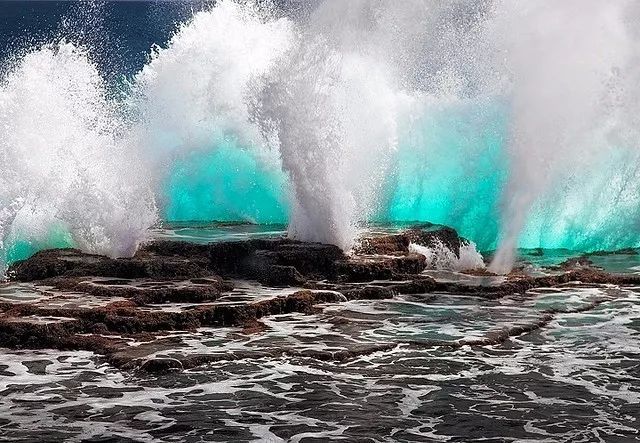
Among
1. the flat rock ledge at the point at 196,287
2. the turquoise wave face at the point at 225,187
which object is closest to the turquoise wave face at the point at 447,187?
the turquoise wave face at the point at 225,187

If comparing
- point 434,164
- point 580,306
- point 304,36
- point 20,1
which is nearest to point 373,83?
point 434,164

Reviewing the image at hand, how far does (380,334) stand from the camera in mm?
12258

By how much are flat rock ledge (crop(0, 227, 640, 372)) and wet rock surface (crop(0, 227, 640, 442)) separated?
3cm

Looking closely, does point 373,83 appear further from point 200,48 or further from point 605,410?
point 605,410

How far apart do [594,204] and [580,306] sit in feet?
37.3

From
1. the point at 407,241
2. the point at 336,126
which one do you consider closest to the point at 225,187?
the point at 336,126

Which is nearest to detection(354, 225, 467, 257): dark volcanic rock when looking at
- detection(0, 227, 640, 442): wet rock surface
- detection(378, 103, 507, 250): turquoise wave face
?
detection(0, 227, 640, 442): wet rock surface

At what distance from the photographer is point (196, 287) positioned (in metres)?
14.0

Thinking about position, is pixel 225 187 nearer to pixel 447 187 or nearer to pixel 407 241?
pixel 447 187

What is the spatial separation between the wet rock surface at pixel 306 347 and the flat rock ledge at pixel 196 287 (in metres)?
0.03

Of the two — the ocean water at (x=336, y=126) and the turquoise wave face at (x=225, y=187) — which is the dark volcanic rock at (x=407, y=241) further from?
the turquoise wave face at (x=225, y=187)

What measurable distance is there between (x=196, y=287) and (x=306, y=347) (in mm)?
3100

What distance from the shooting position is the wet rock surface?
28.4ft

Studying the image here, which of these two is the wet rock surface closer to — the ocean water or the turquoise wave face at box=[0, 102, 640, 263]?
the ocean water
